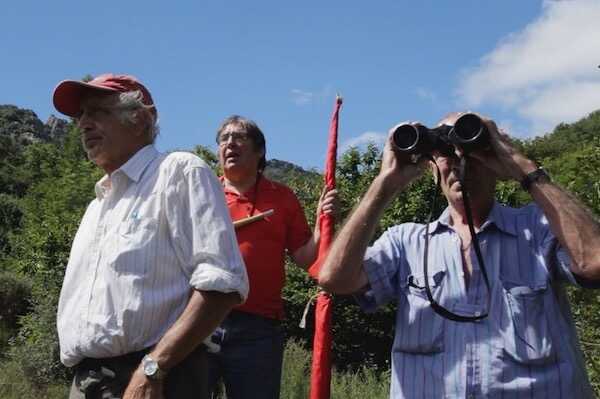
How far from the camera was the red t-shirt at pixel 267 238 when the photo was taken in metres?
4.05

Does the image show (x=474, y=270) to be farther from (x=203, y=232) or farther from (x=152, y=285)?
(x=152, y=285)

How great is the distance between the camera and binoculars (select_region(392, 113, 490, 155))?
2451 millimetres

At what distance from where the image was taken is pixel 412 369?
2518 mm

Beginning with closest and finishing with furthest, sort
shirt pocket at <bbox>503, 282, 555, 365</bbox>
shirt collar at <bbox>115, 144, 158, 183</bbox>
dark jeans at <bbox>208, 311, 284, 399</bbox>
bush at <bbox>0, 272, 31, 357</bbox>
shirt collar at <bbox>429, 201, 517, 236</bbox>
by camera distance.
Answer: shirt pocket at <bbox>503, 282, 555, 365</bbox> → shirt collar at <bbox>429, 201, 517, 236</bbox> → shirt collar at <bbox>115, 144, 158, 183</bbox> → dark jeans at <bbox>208, 311, 284, 399</bbox> → bush at <bbox>0, 272, 31, 357</bbox>

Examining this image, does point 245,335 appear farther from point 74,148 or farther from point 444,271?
point 74,148

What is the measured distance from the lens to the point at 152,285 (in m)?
2.48

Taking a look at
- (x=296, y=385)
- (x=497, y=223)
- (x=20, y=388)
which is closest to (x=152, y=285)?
(x=497, y=223)

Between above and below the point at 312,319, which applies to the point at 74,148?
above

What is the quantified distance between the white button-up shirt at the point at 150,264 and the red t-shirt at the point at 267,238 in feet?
4.71

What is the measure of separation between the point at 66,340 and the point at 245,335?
1.48 m

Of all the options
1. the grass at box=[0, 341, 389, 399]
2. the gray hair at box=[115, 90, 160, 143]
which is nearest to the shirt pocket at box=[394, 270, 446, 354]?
the gray hair at box=[115, 90, 160, 143]

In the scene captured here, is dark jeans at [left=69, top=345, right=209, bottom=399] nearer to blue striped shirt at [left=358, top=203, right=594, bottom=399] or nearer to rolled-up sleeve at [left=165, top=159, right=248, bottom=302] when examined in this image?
rolled-up sleeve at [left=165, top=159, right=248, bottom=302]

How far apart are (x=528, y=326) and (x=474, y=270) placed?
0.25m

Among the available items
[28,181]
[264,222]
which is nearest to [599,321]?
[264,222]
